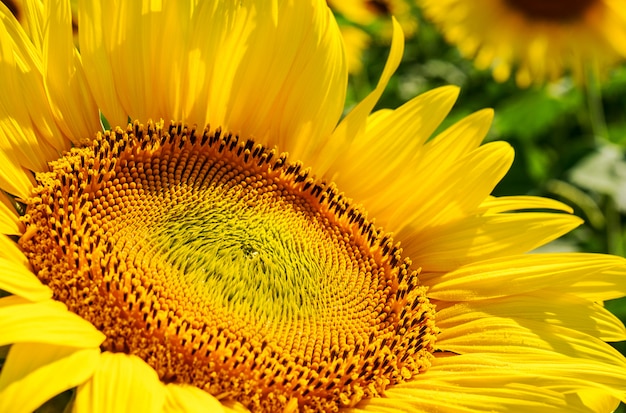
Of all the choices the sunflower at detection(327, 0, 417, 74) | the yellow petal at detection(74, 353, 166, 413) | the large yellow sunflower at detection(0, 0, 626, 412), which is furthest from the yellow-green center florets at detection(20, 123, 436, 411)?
the sunflower at detection(327, 0, 417, 74)

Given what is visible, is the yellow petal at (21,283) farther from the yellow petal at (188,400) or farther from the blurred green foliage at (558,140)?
the blurred green foliage at (558,140)

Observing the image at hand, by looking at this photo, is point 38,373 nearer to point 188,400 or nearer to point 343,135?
point 188,400

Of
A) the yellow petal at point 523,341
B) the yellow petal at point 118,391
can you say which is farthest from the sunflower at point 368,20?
the yellow petal at point 118,391

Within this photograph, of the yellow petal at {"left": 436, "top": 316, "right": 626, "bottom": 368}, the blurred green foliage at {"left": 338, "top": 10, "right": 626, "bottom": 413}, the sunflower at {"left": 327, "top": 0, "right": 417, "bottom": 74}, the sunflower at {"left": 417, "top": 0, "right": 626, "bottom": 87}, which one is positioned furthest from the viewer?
the sunflower at {"left": 327, "top": 0, "right": 417, "bottom": 74}

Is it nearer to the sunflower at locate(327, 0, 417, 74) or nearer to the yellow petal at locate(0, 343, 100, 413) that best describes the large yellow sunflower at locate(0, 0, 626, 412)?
the yellow petal at locate(0, 343, 100, 413)

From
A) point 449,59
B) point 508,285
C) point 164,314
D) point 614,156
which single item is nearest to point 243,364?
point 164,314

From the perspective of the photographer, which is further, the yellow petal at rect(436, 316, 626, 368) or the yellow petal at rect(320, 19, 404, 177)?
the yellow petal at rect(320, 19, 404, 177)

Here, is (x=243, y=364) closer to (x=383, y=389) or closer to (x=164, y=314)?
(x=164, y=314)
